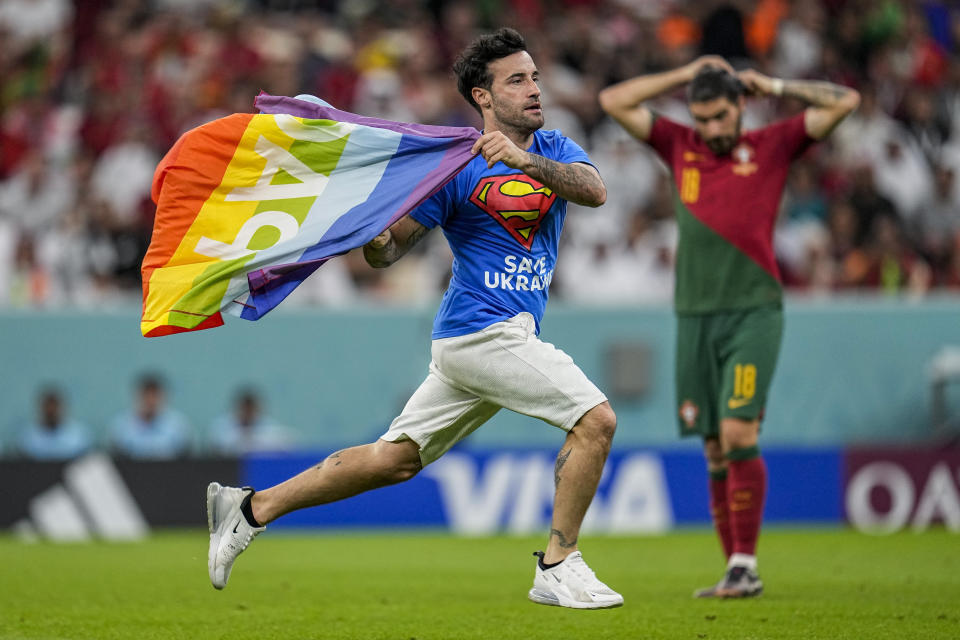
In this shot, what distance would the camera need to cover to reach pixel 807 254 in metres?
15.9

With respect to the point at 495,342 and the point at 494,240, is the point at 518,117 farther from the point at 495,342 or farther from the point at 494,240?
the point at 495,342

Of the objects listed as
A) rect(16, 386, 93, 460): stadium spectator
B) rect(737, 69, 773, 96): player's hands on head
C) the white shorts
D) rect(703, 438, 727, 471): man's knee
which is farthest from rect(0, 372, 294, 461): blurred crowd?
the white shorts

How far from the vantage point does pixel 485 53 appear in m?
7.05

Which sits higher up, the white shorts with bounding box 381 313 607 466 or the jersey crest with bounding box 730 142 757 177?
the jersey crest with bounding box 730 142 757 177

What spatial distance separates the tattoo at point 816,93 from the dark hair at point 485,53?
253 cm

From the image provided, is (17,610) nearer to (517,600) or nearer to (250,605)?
(250,605)

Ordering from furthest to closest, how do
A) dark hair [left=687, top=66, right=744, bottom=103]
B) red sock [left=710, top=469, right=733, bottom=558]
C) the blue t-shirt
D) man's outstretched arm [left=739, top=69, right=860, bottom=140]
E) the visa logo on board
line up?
the visa logo on board
red sock [left=710, top=469, right=733, bottom=558]
man's outstretched arm [left=739, top=69, right=860, bottom=140]
dark hair [left=687, top=66, right=744, bottom=103]
the blue t-shirt

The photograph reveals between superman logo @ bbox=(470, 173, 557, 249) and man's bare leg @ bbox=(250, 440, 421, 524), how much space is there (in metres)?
1.17

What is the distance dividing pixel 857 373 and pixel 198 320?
10.2 m

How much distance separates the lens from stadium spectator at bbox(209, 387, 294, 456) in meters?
15.0

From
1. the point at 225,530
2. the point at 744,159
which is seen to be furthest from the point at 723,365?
the point at 225,530

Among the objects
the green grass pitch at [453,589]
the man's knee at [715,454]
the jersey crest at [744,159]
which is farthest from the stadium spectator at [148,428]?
the jersey crest at [744,159]

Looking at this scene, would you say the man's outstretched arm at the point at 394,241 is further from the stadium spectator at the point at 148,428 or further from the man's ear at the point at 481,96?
the stadium spectator at the point at 148,428

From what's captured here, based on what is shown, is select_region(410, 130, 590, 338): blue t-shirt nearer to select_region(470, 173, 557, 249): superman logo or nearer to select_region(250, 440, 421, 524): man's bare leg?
select_region(470, 173, 557, 249): superman logo
